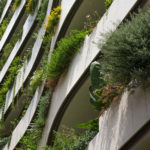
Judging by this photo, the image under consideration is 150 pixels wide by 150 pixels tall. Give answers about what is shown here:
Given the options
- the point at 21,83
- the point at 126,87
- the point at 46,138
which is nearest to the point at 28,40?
the point at 21,83

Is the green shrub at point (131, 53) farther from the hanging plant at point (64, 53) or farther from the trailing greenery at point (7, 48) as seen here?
Answer: the trailing greenery at point (7, 48)

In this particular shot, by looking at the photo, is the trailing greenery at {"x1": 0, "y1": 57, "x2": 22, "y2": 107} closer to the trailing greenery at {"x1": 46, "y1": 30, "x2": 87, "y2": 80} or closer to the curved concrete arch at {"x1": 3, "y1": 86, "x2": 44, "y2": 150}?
the curved concrete arch at {"x1": 3, "y1": 86, "x2": 44, "y2": 150}

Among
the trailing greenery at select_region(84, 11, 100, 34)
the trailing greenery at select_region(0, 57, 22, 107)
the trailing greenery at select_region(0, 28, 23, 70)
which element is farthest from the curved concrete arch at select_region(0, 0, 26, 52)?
the trailing greenery at select_region(84, 11, 100, 34)

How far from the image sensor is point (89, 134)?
26.0 ft

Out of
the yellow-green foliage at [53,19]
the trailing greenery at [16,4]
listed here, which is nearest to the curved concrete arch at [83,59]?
the yellow-green foliage at [53,19]

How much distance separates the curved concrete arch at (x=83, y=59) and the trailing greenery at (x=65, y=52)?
0.21 m

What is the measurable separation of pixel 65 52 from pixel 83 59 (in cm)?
83

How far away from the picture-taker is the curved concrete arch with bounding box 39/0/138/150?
7973 mm

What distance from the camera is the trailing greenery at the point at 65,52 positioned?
9.67 metres

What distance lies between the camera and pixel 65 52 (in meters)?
9.82

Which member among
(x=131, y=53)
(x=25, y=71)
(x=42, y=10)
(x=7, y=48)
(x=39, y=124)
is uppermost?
(x=131, y=53)

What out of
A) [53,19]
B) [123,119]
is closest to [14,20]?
[53,19]

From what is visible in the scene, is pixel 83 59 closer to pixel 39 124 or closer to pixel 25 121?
pixel 39 124

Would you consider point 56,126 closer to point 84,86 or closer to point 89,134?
point 84,86
